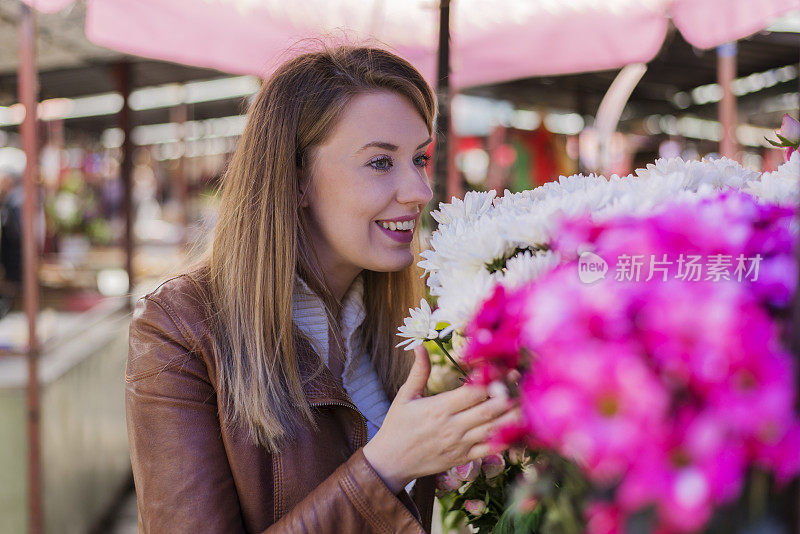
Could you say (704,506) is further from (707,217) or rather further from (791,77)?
(791,77)

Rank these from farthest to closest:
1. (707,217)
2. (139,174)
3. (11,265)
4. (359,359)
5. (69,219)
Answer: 1. (139,174)
2. (69,219)
3. (11,265)
4. (359,359)
5. (707,217)

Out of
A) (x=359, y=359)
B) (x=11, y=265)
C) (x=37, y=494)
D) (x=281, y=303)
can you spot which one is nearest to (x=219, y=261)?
(x=281, y=303)

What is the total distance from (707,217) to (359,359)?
1.18m

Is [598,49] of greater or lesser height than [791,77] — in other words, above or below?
below

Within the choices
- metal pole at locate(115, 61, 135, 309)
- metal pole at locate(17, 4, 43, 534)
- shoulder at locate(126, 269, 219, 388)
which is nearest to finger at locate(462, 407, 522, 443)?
shoulder at locate(126, 269, 219, 388)

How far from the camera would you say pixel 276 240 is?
1506 mm

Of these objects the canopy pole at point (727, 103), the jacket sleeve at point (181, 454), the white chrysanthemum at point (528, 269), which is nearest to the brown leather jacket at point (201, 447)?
the jacket sleeve at point (181, 454)

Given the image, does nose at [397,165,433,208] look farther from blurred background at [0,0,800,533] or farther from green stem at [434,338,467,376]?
green stem at [434,338,467,376]

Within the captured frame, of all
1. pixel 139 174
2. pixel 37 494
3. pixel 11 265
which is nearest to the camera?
pixel 37 494

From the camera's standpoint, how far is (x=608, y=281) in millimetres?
585

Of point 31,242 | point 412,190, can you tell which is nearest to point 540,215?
point 412,190

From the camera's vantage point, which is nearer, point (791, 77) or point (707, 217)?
point (707, 217)

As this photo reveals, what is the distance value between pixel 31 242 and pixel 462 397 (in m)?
2.81

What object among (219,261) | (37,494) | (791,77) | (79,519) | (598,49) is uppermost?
(791,77)
